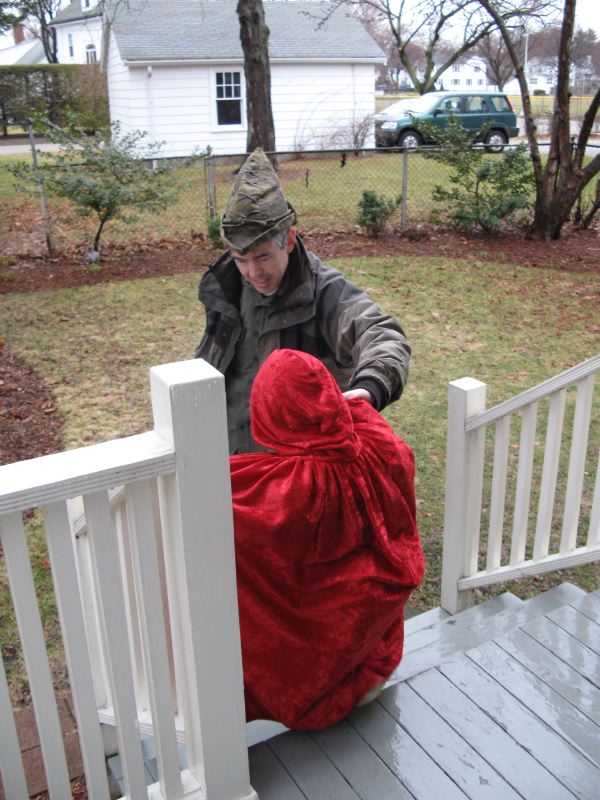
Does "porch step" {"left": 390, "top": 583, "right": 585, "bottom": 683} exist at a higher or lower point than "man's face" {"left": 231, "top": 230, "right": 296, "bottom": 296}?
lower

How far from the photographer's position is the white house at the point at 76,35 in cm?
2978

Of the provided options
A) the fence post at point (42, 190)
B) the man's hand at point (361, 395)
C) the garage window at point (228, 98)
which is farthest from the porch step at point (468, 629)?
the garage window at point (228, 98)

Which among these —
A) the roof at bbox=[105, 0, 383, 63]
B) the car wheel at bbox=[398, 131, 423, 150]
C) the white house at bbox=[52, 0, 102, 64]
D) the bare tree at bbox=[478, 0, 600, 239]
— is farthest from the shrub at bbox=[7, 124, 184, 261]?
the white house at bbox=[52, 0, 102, 64]

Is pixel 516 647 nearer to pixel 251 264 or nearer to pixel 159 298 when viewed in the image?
pixel 251 264

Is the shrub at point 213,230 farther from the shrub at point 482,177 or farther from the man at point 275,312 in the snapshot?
the man at point 275,312

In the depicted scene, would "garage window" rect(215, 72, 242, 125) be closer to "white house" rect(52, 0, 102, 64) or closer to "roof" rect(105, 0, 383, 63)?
"roof" rect(105, 0, 383, 63)

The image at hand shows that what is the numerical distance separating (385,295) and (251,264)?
619 cm

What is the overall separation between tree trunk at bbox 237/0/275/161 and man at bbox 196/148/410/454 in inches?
391

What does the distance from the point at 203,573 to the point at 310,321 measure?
119 cm

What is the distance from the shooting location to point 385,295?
8.57 m

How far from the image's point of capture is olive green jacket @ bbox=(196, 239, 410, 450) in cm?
247

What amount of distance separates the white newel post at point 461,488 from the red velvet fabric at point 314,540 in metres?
0.88

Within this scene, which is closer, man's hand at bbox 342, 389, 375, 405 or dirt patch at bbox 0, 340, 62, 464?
man's hand at bbox 342, 389, 375, 405

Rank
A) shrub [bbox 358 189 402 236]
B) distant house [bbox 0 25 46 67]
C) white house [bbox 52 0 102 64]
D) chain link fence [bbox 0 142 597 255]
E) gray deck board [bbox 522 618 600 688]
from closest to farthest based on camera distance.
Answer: gray deck board [bbox 522 618 600 688] → shrub [bbox 358 189 402 236] → chain link fence [bbox 0 142 597 255] → white house [bbox 52 0 102 64] → distant house [bbox 0 25 46 67]
